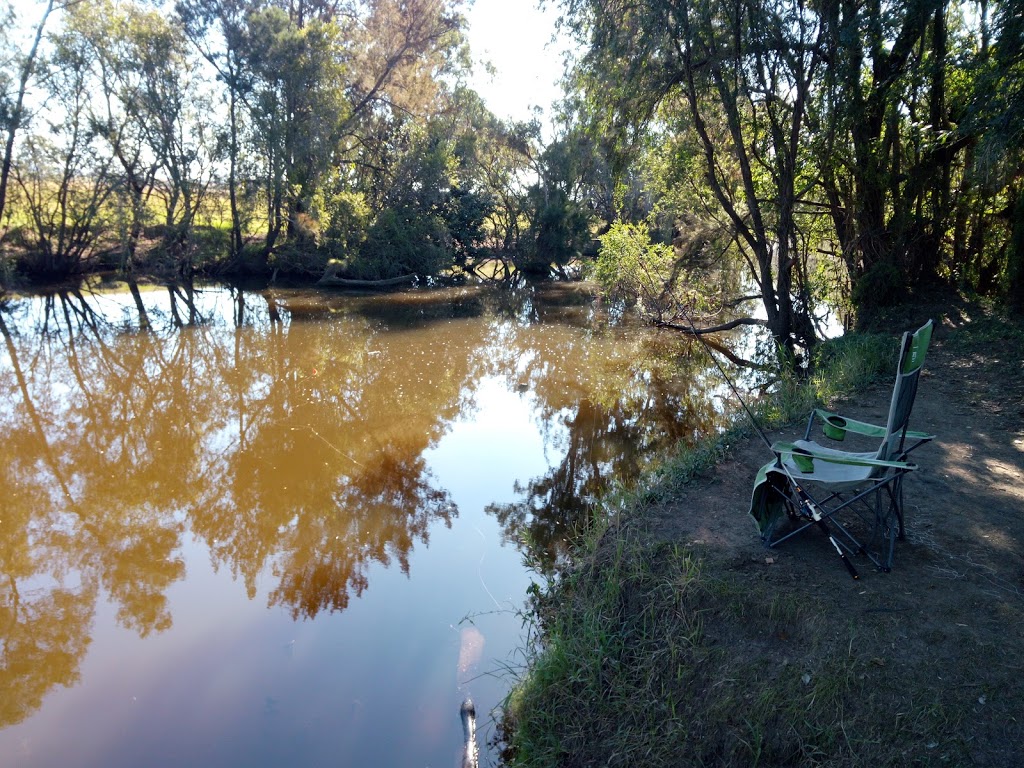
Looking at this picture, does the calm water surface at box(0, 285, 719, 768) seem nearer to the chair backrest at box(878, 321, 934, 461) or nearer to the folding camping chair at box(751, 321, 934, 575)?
the folding camping chair at box(751, 321, 934, 575)

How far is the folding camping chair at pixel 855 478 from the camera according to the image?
3.23 metres

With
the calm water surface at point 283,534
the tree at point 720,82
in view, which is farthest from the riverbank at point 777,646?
the tree at point 720,82

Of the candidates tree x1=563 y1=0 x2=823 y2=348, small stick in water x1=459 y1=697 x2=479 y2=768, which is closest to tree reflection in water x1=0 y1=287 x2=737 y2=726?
small stick in water x1=459 y1=697 x2=479 y2=768

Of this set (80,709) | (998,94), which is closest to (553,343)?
(998,94)

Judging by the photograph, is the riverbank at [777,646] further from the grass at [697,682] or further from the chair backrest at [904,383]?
the chair backrest at [904,383]

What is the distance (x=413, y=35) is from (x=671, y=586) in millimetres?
25289

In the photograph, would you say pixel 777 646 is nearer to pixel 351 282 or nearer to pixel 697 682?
pixel 697 682

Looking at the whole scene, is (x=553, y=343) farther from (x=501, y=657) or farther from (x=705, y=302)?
(x=501, y=657)

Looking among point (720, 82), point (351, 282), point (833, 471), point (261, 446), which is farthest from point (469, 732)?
point (351, 282)

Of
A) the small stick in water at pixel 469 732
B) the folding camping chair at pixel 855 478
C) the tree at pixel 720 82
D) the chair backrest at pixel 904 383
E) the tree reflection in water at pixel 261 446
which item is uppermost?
the tree at pixel 720 82

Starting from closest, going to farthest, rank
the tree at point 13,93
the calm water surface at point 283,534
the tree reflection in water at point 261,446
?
the calm water surface at point 283,534 < the tree reflection in water at point 261,446 < the tree at point 13,93

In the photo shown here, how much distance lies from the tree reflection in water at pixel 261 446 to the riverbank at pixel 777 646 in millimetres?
1432

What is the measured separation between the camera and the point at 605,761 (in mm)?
2811

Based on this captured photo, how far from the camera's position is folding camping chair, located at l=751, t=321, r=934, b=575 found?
3.23 meters
